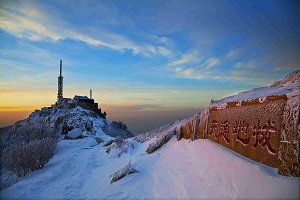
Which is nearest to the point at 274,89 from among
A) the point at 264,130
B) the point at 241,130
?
the point at 241,130

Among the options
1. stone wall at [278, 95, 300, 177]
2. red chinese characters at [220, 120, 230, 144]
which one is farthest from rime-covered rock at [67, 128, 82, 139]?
stone wall at [278, 95, 300, 177]

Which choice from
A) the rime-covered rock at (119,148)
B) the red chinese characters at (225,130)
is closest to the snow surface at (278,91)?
the red chinese characters at (225,130)

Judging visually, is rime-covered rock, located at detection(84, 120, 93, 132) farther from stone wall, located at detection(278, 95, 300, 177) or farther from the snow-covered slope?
stone wall, located at detection(278, 95, 300, 177)

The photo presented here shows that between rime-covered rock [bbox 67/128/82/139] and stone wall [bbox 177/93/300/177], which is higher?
stone wall [bbox 177/93/300/177]

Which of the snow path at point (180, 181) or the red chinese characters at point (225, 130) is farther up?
the red chinese characters at point (225, 130)

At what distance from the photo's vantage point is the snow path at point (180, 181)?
509cm

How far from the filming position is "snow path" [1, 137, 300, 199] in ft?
16.7

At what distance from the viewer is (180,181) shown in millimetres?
7008

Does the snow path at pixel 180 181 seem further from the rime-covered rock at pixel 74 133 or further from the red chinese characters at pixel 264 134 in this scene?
the rime-covered rock at pixel 74 133

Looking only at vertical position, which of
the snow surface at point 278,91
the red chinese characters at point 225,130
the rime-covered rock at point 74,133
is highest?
the snow surface at point 278,91

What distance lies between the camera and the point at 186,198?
5.97 m

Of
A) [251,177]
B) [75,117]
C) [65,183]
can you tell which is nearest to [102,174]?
[65,183]

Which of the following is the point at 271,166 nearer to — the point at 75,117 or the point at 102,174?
the point at 102,174

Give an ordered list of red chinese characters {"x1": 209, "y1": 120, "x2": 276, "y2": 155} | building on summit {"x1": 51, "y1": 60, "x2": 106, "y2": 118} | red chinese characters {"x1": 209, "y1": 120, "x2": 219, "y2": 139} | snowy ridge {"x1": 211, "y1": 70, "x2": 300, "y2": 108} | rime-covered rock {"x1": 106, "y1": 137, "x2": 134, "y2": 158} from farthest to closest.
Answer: building on summit {"x1": 51, "y1": 60, "x2": 106, "y2": 118} < rime-covered rock {"x1": 106, "y1": 137, "x2": 134, "y2": 158} < red chinese characters {"x1": 209, "y1": 120, "x2": 219, "y2": 139} < snowy ridge {"x1": 211, "y1": 70, "x2": 300, "y2": 108} < red chinese characters {"x1": 209, "y1": 120, "x2": 276, "y2": 155}
